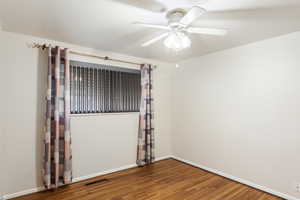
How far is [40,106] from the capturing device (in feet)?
8.14

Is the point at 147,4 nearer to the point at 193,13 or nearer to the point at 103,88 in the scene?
the point at 193,13

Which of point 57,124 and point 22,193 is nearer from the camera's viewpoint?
point 22,193

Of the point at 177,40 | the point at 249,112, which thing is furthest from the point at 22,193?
the point at 249,112

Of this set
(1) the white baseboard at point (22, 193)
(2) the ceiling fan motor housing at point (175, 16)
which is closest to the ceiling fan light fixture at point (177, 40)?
(2) the ceiling fan motor housing at point (175, 16)

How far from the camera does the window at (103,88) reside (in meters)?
2.82

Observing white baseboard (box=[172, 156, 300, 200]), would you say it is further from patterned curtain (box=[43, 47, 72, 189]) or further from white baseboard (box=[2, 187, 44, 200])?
white baseboard (box=[2, 187, 44, 200])

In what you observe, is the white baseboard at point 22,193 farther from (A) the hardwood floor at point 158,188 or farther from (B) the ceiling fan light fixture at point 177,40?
(B) the ceiling fan light fixture at point 177,40

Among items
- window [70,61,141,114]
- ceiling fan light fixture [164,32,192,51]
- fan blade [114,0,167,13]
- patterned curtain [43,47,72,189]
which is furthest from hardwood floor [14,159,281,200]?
fan blade [114,0,167,13]

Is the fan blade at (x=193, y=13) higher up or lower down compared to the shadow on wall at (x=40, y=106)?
higher up

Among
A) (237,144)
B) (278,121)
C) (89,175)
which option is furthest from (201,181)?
(89,175)

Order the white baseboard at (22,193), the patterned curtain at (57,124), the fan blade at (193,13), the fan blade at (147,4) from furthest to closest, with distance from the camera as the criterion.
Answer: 1. the patterned curtain at (57,124)
2. the white baseboard at (22,193)
3. the fan blade at (147,4)
4. the fan blade at (193,13)

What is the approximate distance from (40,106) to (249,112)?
10.8 feet

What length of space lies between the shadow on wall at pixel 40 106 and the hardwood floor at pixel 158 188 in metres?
0.40

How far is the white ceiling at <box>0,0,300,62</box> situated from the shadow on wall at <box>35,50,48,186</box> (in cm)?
42
